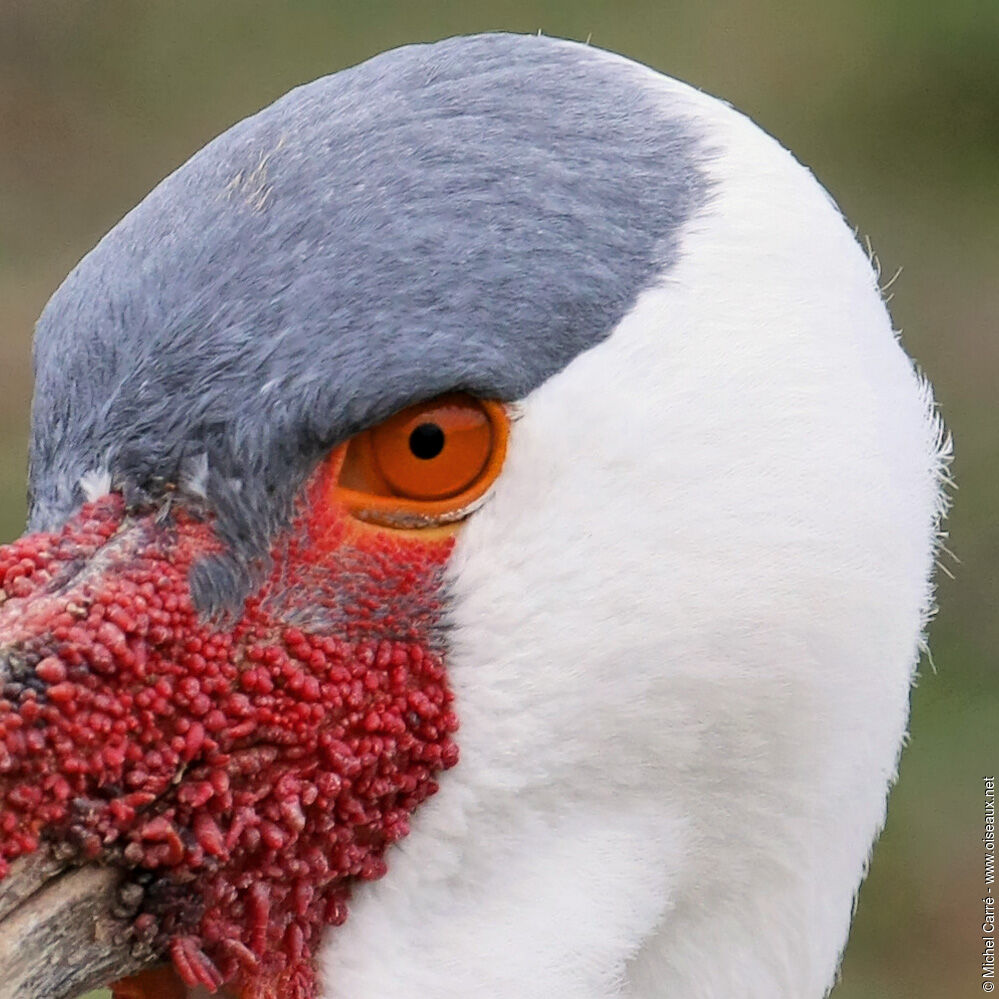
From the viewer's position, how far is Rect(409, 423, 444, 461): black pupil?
2484 millimetres

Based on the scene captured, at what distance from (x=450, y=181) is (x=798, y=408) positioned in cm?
60

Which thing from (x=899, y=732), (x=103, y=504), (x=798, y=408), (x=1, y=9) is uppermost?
(x=1, y=9)

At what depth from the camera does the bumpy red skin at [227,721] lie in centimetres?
238

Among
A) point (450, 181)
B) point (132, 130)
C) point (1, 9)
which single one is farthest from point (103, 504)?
point (1, 9)

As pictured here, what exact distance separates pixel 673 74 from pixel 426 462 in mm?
7073

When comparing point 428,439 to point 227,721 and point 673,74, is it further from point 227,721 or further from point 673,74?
point 673,74

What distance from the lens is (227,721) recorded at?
8.17ft

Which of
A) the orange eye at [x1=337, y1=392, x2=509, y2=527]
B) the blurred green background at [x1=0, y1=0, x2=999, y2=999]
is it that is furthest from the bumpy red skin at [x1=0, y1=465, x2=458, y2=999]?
the blurred green background at [x1=0, y1=0, x2=999, y2=999]

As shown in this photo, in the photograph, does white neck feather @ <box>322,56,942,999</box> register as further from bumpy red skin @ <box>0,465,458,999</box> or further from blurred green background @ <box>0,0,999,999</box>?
blurred green background @ <box>0,0,999,999</box>

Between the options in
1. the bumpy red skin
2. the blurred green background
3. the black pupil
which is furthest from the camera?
the blurred green background

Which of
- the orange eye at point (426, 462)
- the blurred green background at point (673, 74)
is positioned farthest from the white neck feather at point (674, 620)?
the blurred green background at point (673, 74)

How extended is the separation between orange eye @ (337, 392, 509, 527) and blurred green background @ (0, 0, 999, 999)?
5606mm

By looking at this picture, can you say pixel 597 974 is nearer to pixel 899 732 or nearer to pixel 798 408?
pixel 899 732

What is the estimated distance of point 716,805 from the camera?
2727 mm
